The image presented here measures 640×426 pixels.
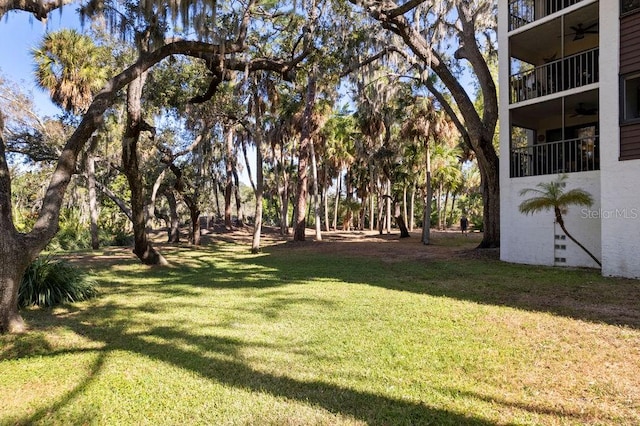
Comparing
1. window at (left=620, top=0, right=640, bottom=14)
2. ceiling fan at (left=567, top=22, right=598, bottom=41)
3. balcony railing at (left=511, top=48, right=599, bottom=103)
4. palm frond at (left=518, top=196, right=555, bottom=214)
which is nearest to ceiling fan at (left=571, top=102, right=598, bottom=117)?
balcony railing at (left=511, top=48, right=599, bottom=103)

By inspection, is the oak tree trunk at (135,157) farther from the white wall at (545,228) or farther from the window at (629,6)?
the window at (629,6)

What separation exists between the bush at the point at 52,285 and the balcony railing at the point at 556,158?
12307 mm

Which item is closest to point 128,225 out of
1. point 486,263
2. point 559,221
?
point 486,263

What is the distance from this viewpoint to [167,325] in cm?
607

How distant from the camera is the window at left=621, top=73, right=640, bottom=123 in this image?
370 inches

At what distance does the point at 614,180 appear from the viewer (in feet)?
31.1

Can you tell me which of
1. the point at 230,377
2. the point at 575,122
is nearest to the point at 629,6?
the point at 575,122

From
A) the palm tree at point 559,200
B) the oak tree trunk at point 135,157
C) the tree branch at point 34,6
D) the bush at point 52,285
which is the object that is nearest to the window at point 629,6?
the palm tree at point 559,200

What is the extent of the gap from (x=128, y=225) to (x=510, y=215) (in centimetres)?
3061

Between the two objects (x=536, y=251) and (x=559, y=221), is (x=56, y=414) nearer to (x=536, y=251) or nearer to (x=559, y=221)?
(x=559, y=221)

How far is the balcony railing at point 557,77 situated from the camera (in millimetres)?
11461

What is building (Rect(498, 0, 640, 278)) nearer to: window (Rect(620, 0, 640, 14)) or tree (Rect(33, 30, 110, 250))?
window (Rect(620, 0, 640, 14))

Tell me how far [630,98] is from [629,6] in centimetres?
214

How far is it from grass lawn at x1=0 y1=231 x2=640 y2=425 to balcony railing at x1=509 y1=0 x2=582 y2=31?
27.6 ft
